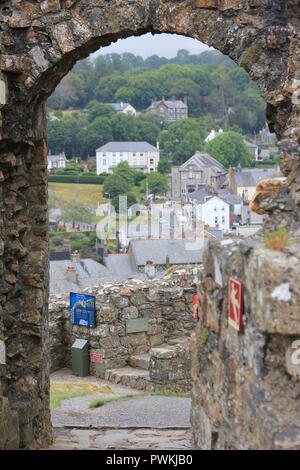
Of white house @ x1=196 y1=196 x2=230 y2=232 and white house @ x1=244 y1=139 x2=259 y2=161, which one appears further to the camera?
white house @ x1=244 y1=139 x2=259 y2=161

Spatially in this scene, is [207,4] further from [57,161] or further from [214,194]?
[57,161]

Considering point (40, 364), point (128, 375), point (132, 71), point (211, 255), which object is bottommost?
point (128, 375)

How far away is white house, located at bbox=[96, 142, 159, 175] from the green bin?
83356 millimetres

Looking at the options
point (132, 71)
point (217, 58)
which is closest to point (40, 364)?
point (132, 71)

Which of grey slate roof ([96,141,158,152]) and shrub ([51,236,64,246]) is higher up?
grey slate roof ([96,141,158,152])

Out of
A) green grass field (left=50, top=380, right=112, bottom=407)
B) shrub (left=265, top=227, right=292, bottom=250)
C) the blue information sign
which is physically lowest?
green grass field (left=50, top=380, right=112, bottom=407)

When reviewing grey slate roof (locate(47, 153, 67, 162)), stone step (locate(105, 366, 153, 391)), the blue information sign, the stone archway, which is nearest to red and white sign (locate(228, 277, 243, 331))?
the stone archway

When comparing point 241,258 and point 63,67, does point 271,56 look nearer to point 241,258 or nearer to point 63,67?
point 63,67

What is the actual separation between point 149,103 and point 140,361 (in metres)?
122

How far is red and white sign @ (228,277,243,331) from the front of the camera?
4.56m

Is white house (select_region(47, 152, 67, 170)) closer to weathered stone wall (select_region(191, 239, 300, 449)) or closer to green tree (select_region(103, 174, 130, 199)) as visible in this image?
green tree (select_region(103, 174, 130, 199))

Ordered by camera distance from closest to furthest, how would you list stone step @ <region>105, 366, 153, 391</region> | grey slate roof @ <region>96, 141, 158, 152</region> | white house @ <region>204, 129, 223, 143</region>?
1. stone step @ <region>105, 366, 153, 391</region>
2. white house @ <region>204, 129, 223, 143</region>
3. grey slate roof @ <region>96, 141, 158, 152</region>

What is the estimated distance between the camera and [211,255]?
5266 millimetres

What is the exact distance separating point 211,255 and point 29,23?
3317 mm
